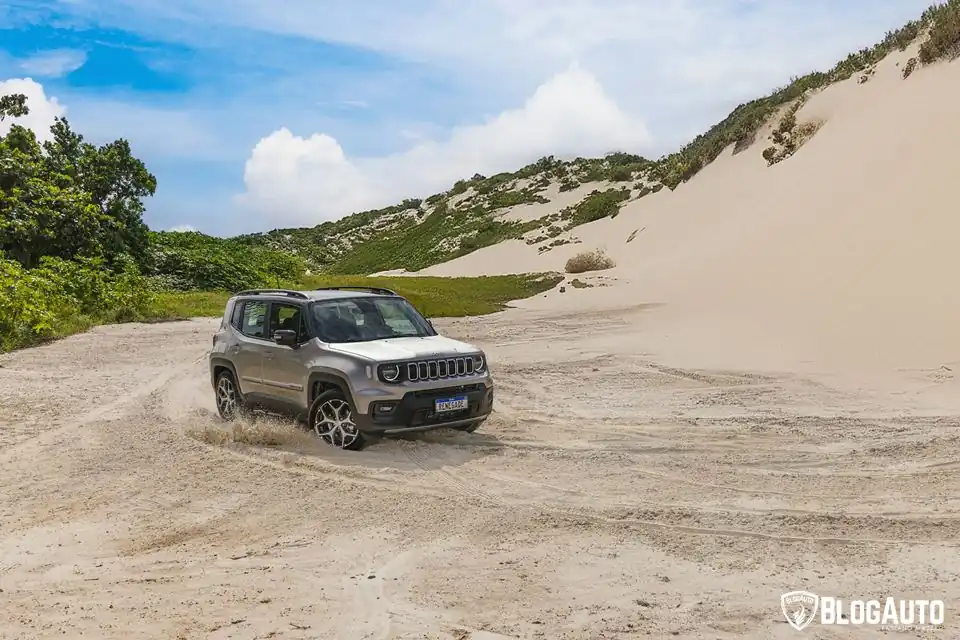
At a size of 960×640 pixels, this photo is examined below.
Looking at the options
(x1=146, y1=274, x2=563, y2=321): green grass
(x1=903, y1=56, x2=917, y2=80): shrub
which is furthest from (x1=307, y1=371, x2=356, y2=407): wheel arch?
(x1=903, y1=56, x2=917, y2=80): shrub

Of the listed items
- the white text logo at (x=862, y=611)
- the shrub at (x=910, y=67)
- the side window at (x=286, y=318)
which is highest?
the shrub at (x=910, y=67)

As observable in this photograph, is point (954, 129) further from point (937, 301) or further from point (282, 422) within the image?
point (282, 422)

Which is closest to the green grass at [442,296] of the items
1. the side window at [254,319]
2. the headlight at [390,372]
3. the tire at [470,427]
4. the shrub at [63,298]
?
the shrub at [63,298]

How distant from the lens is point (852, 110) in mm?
26547

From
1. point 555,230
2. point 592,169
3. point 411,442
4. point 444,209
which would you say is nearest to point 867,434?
point 411,442

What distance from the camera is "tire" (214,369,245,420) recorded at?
34.1ft

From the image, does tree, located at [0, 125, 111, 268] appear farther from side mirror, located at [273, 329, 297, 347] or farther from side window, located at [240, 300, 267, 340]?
side mirror, located at [273, 329, 297, 347]

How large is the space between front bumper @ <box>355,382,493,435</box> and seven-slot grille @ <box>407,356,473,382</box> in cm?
16

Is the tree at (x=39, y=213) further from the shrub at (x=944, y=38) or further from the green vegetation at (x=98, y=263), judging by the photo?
the shrub at (x=944, y=38)

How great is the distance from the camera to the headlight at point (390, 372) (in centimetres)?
852

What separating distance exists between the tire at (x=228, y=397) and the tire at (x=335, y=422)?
1.75m

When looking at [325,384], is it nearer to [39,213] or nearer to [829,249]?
[829,249]

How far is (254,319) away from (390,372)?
9.15 feet

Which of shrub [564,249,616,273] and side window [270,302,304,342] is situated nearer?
side window [270,302,304,342]
